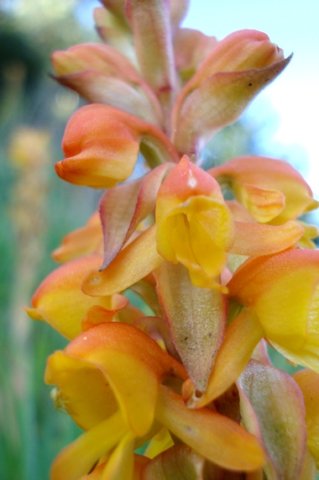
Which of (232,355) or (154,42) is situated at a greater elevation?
(154,42)

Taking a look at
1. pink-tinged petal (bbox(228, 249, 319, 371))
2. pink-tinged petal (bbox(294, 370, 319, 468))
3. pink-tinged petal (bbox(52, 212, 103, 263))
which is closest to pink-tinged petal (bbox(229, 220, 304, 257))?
pink-tinged petal (bbox(228, 249, 319, 371))

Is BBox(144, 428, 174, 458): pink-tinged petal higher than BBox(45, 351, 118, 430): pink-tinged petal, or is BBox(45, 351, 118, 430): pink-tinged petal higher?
BBox(45, 351, 118, 430): pink-tinged petal

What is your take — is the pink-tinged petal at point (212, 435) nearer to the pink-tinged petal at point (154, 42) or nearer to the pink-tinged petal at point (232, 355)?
the pink-tinged petal at point (232, 355)

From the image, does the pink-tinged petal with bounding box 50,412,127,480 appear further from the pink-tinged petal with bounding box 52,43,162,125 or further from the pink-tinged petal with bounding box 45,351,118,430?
the pink-tinged petal with bounding box 52,43,162,125

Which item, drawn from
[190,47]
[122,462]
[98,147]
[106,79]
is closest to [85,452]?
[122,462]

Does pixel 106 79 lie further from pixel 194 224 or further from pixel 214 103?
pixel 194 224

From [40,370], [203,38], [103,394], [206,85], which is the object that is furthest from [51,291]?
[40,370]
